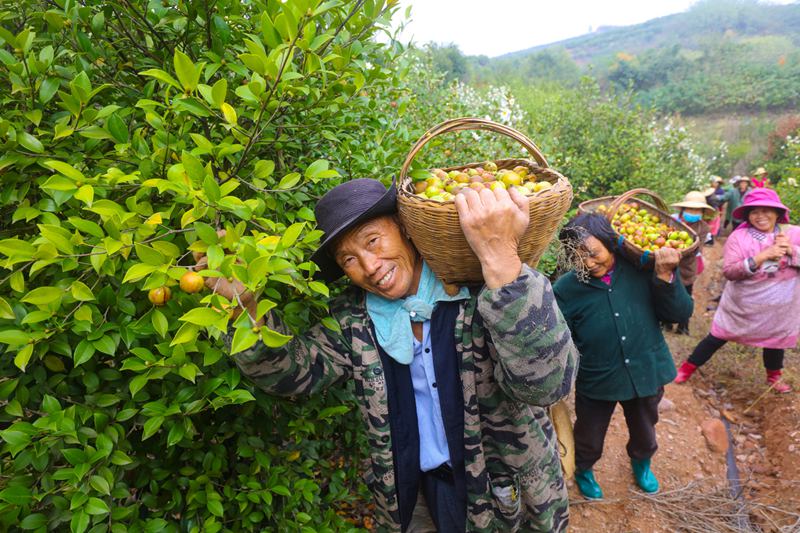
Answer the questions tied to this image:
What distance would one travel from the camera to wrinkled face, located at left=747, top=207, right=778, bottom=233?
161 inches

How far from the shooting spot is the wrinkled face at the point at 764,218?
410 cm

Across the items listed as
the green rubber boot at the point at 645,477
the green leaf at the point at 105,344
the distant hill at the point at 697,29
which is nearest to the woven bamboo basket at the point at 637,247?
the green rubber boot at the point at 645,477

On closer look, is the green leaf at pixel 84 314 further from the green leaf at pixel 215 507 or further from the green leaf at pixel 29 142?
the green leaf at pixel 215 507

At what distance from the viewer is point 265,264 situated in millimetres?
923

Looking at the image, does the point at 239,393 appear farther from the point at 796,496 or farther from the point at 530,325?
the point at 796,496

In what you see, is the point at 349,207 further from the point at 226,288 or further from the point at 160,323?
the point at 160,323

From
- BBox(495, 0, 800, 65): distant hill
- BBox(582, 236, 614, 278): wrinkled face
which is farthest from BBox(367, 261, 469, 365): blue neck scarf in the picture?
BBox(495, 0, 800, 65): distant hill

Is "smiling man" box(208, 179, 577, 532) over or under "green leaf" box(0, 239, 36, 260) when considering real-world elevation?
under

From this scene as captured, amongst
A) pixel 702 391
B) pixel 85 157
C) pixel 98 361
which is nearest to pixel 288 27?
pixel 85 157

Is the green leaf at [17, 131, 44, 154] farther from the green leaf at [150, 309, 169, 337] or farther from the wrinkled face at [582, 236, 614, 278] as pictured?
the wrinkled face at [582, 236, 614, 278]

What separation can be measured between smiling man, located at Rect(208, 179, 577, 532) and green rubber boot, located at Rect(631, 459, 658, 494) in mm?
2076

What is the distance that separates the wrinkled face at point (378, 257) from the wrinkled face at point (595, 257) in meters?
1.62

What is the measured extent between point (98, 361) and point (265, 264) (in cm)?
85

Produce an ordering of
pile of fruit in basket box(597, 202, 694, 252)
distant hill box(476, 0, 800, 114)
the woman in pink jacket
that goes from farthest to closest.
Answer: distant hill box(476, 0, 800, 114) → the woman in pink jacket → pile of fruit in basket box(597, 202, 694, 252)
